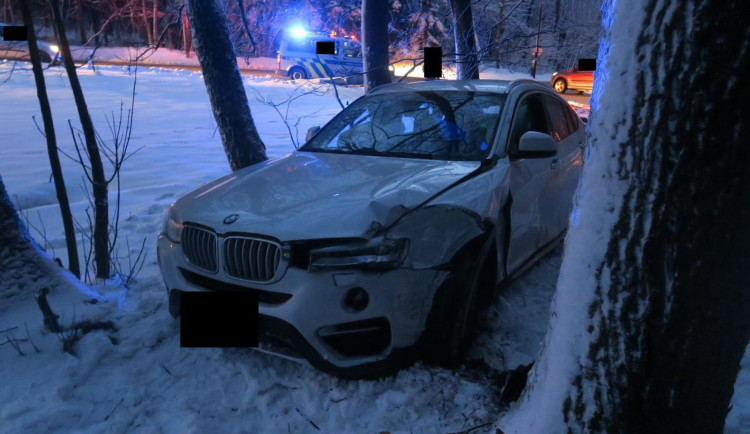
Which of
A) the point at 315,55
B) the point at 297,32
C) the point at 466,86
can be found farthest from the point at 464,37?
the point at 297,32

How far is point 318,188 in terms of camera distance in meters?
2.83

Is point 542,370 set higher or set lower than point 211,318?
higher

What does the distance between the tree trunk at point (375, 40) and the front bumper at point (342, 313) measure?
4.96 m

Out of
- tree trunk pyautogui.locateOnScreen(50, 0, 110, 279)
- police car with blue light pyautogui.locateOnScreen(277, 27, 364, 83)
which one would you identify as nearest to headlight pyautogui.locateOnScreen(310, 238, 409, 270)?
tree trunk pyautogui.locateOnScreen(50, 0, 110, 279)

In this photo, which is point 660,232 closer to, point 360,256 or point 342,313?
point 360,256

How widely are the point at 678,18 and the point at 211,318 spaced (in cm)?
224

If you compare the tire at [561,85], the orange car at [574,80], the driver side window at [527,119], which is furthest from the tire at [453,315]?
the tire at [561,85]

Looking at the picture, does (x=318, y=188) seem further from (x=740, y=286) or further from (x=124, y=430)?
(x=740, y=286)

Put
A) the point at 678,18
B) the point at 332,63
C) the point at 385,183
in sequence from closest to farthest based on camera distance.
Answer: the point at 678,18 → the point at 385,183 → the point at 332,63

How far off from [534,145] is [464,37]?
621cm

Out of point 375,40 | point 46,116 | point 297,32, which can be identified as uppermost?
point 297,32

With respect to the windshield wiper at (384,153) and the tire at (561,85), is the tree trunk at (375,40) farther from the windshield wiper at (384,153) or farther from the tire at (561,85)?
the tire at (561,85)

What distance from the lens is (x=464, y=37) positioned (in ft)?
28.6

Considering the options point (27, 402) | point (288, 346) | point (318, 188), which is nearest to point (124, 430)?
point (27, 402)
